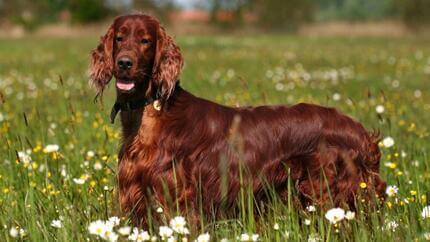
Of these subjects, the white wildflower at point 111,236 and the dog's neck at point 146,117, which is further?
the dog's neck at point 146,117

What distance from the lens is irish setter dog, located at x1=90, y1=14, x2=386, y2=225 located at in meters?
3.79

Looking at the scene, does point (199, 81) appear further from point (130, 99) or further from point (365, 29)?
point (365, 29)

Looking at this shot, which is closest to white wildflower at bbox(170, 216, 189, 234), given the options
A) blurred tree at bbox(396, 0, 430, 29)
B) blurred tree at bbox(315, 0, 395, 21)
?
blurred tree at bbox(396, 0, 430, 29)

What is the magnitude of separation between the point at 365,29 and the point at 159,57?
5738cm

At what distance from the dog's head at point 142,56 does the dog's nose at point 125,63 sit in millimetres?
22

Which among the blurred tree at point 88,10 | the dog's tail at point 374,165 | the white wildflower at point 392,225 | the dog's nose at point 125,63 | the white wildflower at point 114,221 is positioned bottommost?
the white wildflower at point 392,225

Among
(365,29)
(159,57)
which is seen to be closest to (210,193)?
Result: (159,57)

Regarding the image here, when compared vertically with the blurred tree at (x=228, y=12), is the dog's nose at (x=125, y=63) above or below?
below

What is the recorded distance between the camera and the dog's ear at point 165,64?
3.85 meters

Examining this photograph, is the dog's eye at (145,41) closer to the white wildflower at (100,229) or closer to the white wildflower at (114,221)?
the white wildflower at (114,221)

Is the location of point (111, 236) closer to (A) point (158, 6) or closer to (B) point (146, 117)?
(B) point (146, 117)

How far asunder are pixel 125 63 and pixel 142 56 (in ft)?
0.68

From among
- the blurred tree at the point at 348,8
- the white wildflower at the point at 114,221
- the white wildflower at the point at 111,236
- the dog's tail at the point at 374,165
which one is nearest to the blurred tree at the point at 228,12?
the blurred tree at the point at 348,8

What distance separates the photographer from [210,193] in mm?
3904
